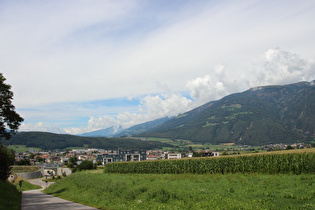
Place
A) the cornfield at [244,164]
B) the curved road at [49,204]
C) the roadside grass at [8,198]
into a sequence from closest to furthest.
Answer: the roadside grass at [8,198] → the curved road at [49,204] → the cornfield at [244,164]

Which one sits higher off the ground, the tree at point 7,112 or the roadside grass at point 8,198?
the tree at point 7,112

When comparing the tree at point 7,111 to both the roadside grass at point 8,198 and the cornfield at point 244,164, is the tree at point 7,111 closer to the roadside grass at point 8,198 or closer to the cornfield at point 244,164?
the roadside grass at point 8,198

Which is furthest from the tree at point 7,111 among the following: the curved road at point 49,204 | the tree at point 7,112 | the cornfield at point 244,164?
the cornfield at point 244,164

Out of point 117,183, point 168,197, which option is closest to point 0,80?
point 117,183

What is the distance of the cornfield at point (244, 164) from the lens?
2422 cm

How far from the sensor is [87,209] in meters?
16.4

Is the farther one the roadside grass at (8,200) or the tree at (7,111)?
the tree at (7,111)

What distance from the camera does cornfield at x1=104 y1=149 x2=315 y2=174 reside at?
24.2 meters

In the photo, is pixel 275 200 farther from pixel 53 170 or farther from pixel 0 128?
pixel 53 170

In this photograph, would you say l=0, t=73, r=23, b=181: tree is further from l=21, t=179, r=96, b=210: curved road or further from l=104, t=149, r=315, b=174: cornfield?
l=104, t=149, r=315, b=174: cornfield

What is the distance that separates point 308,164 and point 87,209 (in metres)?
20.5

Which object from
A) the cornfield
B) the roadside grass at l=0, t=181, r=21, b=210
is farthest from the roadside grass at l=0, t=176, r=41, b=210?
the cornfield

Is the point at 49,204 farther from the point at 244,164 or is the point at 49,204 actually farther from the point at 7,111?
the point at 244,164

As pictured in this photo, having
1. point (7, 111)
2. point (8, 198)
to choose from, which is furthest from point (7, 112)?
point (8, 198)
